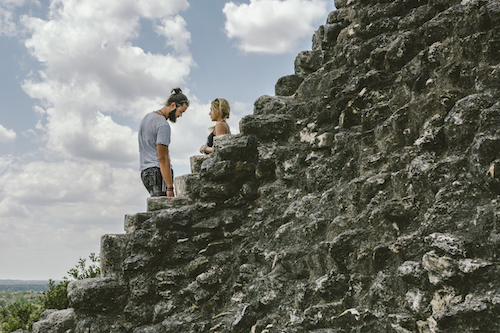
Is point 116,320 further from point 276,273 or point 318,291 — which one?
point 318,291

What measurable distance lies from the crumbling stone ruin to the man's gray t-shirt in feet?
2.18

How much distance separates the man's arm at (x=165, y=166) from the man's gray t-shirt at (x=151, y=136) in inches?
3.7

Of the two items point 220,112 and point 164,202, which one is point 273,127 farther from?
point 164,202

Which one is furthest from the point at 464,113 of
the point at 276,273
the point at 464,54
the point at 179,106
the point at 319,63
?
the point at 179,106

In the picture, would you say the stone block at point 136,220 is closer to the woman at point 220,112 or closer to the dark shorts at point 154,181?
the dark shorts at point 154,181

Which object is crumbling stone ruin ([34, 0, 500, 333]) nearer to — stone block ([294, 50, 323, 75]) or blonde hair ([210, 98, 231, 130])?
stone block ([294, 50, 323, 75])

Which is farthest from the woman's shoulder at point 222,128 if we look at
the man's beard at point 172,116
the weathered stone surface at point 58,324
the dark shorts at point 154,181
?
the weathered stone surface at point 58,324

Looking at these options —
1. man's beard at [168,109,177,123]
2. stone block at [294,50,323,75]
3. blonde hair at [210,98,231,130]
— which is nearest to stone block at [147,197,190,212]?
man's beard at [168,109,177,123]

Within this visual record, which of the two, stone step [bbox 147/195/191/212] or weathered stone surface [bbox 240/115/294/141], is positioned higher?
weathered stone surface [bbox 240/115/294/141]

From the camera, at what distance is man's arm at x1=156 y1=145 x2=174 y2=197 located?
22.7ft

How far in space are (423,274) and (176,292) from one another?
363cm

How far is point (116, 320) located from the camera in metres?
5.86

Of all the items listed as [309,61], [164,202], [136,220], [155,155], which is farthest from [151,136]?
[309,61]

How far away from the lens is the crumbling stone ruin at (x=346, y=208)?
3469 mm
